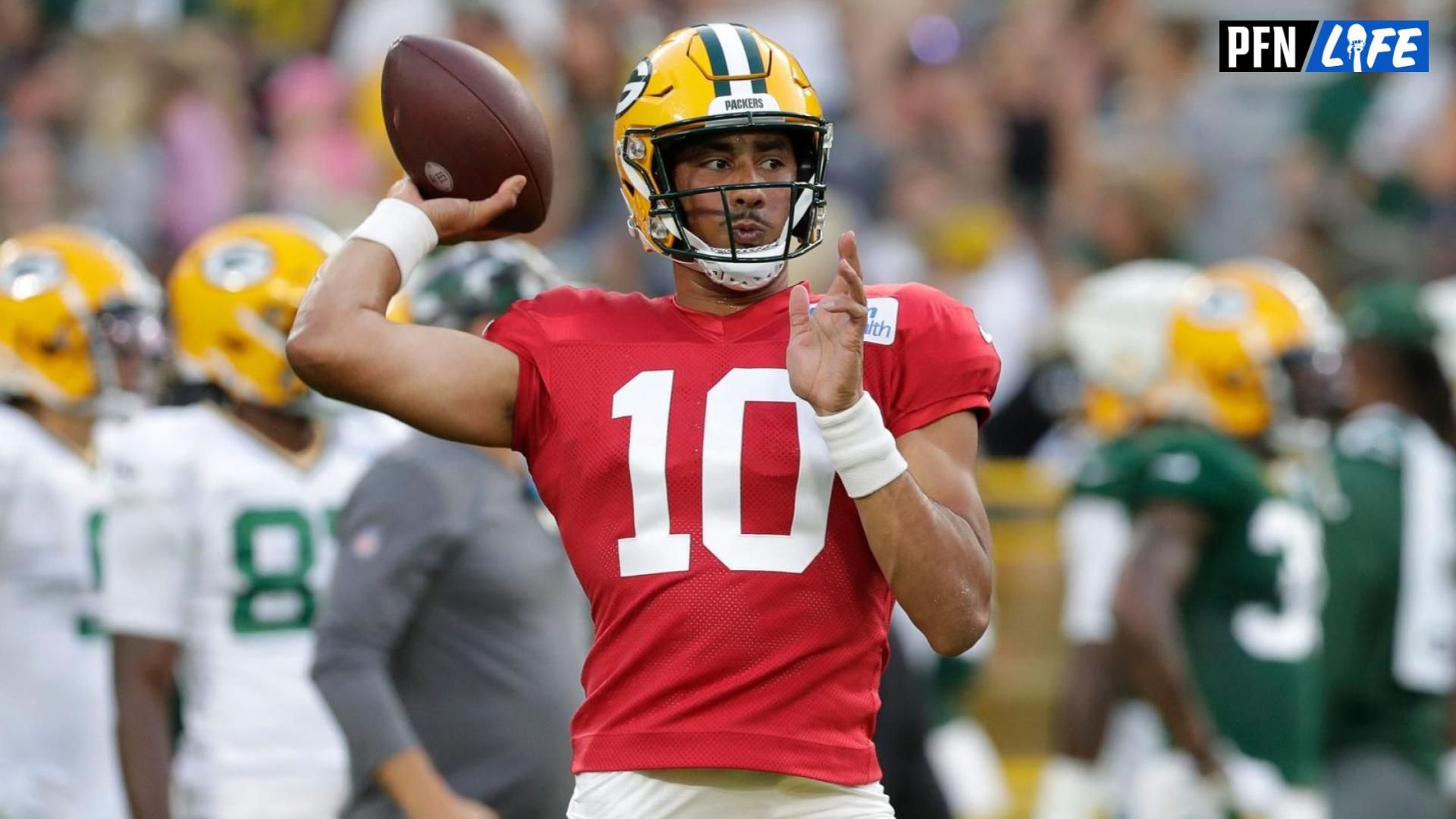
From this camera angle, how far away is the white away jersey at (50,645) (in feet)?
17.9

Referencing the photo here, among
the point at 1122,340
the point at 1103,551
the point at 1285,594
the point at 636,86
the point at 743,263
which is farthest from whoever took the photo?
the point at 1122,340

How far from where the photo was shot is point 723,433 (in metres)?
3.05

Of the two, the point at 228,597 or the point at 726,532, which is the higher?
the point at 726,532

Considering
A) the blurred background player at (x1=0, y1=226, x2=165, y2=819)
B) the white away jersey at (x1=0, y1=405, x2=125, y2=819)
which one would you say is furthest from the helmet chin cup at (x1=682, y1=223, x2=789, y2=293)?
the white away jersey at (x1=0, y1=405, x2=125, y2=819)

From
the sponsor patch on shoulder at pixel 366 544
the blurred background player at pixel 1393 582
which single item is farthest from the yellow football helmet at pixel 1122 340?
the sponsor patch on shoulder at pixel 366 544

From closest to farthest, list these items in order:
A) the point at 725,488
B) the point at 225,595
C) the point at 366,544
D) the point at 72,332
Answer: the point at 725,488 < the point at 366,544 < the point at 225,595 < the point at 72,332

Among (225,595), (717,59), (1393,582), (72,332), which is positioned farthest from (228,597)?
(1393,582)

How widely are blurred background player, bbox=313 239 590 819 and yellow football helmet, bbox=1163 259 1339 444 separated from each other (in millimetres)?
2761

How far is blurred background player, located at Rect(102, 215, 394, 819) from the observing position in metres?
4.76

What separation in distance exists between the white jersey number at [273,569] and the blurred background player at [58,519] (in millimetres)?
606

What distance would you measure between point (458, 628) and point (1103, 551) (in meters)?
3.23

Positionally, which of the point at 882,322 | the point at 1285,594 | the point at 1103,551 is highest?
the point at 882,322

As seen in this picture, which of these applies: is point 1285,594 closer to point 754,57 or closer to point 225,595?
point 225,595

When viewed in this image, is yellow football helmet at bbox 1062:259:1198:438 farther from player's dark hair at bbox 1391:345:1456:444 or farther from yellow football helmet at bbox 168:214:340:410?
yellow football helmet at bbox 168:214:340:410
